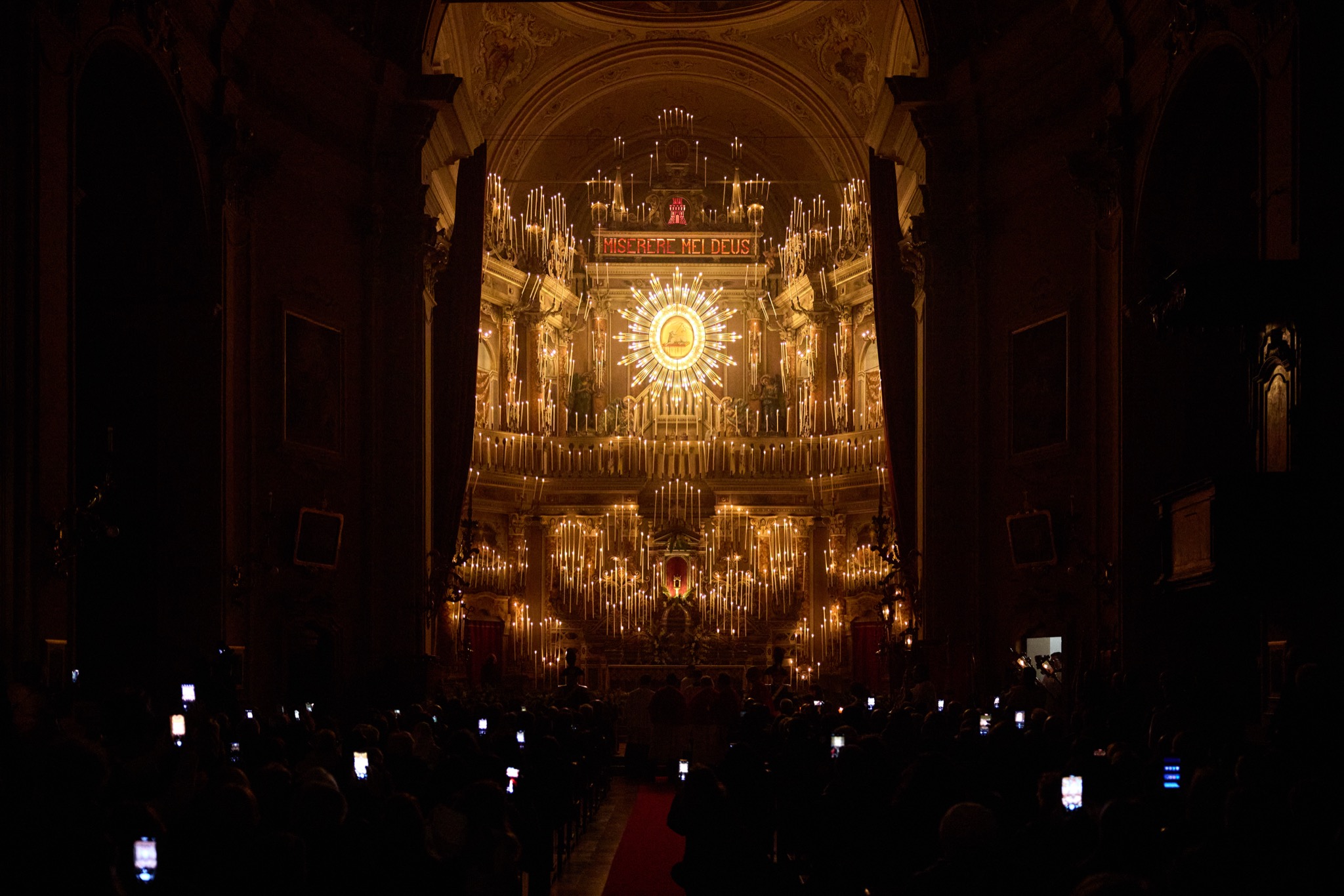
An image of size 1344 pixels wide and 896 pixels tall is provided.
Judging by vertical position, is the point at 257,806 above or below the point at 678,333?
below

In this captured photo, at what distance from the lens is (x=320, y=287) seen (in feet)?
69.1

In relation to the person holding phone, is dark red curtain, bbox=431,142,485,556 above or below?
above

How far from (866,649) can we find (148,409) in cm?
1753

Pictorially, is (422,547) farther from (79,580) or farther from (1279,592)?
(1279,592)

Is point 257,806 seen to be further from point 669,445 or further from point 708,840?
point 669,445

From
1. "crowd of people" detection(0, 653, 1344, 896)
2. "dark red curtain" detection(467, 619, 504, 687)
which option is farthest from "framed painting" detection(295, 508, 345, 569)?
"dark red curtain" detection(467, 619, 504, 687)

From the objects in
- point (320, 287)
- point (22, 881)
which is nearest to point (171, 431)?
point (320, 287)

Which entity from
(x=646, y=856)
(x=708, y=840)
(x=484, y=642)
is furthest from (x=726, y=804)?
(x=484, y=642)

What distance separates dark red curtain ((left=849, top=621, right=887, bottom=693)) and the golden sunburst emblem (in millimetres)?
6916

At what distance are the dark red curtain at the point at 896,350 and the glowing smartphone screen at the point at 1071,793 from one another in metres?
15.0

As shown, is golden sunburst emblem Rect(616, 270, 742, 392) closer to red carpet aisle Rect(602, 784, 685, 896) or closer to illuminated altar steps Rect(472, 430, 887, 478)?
illuminated altar steps Rect(472, 430, 887, 478)

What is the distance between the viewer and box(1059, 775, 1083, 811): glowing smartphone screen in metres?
8.62

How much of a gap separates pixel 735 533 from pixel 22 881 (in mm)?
28477

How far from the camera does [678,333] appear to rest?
36.0m
